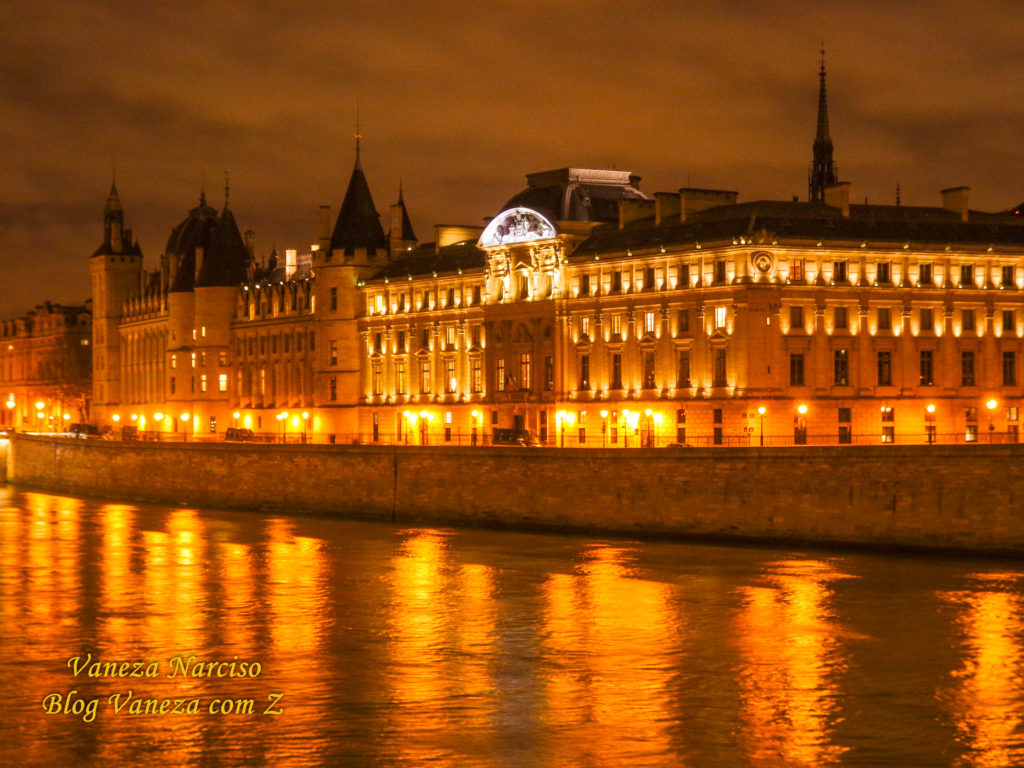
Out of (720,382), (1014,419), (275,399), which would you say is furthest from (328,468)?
(275,399)

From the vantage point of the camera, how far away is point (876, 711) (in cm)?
2934

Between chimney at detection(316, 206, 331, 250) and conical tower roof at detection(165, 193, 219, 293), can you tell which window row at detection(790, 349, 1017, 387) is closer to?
chimney at detection(316, 206, 331, 250)

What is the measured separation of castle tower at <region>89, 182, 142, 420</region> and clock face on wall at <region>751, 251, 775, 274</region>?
6512 centimetres

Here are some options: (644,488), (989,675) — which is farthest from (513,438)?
(989,675)

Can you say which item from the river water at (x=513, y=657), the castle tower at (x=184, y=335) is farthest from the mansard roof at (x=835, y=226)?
the castle tower at (x=184, y=335)

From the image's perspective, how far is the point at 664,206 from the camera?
258ft

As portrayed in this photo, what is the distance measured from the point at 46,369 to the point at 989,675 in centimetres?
12185

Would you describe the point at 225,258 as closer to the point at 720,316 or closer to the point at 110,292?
the point at 110,292

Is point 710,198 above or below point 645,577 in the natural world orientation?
above

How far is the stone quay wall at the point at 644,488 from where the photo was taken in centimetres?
4719

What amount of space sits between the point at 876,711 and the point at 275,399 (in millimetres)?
76323

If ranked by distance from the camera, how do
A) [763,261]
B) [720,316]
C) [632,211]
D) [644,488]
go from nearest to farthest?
[644,488]
[763,261]
[720,316]
[632,211]

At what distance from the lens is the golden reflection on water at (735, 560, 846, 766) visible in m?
→ 27.1

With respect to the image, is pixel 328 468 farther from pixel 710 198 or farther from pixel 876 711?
pixel 876 711
